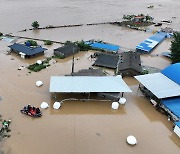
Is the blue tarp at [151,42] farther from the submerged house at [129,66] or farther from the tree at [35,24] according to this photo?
the tree at [35,24]

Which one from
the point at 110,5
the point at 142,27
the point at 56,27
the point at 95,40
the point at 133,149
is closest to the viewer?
the point at 133,149

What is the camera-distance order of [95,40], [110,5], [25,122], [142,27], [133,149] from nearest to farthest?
[133,149] → [25,122] → [95,40] → [142,27] → [110,5]

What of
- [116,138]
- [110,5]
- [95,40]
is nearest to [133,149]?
[116,138]

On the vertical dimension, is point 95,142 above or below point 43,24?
Result: below

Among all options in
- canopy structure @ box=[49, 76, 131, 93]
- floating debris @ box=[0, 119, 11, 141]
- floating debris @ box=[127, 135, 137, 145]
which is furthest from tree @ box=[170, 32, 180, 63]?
floating debris @ box=[0, 119, 11, 141]

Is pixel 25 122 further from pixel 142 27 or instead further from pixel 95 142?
pixel 142 27
